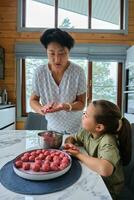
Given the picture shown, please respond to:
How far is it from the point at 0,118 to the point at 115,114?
7.09ft

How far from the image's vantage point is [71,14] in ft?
13.2

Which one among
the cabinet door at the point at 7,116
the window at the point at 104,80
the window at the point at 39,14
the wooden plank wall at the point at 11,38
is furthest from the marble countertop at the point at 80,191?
the window at the point at 39,14

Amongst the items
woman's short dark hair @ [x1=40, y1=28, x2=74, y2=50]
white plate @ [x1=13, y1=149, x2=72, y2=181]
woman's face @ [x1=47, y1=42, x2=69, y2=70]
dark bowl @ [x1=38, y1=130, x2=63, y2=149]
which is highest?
woman's short dark hair @ [x1=40, y1=28, x2=74, y2=50]

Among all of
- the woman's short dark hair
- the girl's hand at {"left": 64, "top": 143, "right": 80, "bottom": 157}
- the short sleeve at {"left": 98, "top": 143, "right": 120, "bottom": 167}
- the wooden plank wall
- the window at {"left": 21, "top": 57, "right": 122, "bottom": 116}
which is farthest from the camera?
the window at {"left": 21, "top": 57, "right": 122, "bottom": 116}

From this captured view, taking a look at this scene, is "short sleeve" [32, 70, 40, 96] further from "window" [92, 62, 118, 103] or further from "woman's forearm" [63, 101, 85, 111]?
"window" [92, 62, 118, 103]

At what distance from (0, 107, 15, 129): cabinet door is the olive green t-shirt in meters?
2.10

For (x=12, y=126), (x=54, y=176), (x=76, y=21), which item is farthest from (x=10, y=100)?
(x=54, y=176)

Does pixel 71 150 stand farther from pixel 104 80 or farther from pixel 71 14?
pixel 71 14

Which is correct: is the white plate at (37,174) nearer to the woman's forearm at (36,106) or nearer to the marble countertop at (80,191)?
the marble countertop at (80,191)

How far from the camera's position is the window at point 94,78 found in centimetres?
395

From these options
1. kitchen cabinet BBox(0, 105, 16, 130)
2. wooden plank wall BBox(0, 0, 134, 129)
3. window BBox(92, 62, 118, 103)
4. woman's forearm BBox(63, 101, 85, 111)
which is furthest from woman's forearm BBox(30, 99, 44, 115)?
window BBox(92, 62, 118, 103)

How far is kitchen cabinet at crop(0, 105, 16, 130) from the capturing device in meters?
3.02

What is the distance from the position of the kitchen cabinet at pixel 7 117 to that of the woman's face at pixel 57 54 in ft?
5.48

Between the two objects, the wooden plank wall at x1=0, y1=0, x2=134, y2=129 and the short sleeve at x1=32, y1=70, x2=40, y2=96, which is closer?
the short sleeve at x1=32, y1=70, x2=40, y2=96
